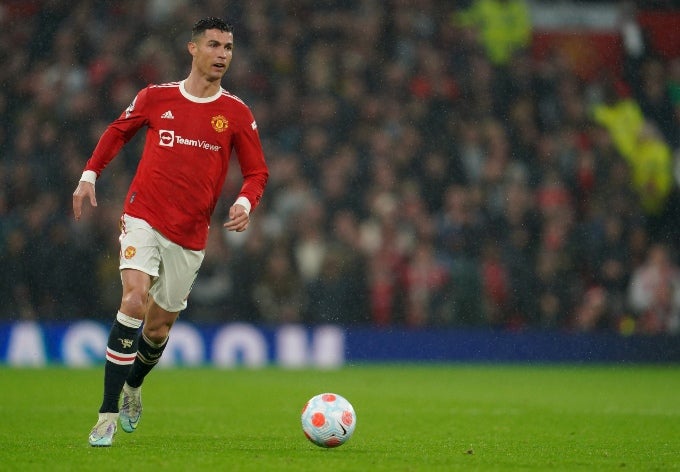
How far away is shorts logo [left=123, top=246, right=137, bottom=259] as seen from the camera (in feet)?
24.1

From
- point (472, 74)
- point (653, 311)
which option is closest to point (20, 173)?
point (472, 74)

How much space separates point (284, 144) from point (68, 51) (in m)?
3.43

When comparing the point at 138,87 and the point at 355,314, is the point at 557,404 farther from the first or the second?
the point at 138,87

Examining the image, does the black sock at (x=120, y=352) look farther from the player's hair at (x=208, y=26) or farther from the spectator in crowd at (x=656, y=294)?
the spectator in crowd at (x=656, y=294)

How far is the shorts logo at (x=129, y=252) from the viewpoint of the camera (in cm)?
733

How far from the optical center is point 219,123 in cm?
773

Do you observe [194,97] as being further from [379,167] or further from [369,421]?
[379,167]

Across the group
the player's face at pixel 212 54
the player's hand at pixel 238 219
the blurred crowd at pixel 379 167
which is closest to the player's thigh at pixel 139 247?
the player's hand at pixel 238 219

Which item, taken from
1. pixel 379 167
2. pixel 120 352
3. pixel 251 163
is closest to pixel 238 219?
pixel 251 163

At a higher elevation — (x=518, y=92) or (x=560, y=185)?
(x=518, y=92)

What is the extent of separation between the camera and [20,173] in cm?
1567

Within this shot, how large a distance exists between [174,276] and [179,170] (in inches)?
27.0

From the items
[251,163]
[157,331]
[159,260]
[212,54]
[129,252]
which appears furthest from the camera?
[157,331]

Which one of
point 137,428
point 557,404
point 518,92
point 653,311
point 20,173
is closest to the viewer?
point 137,428
